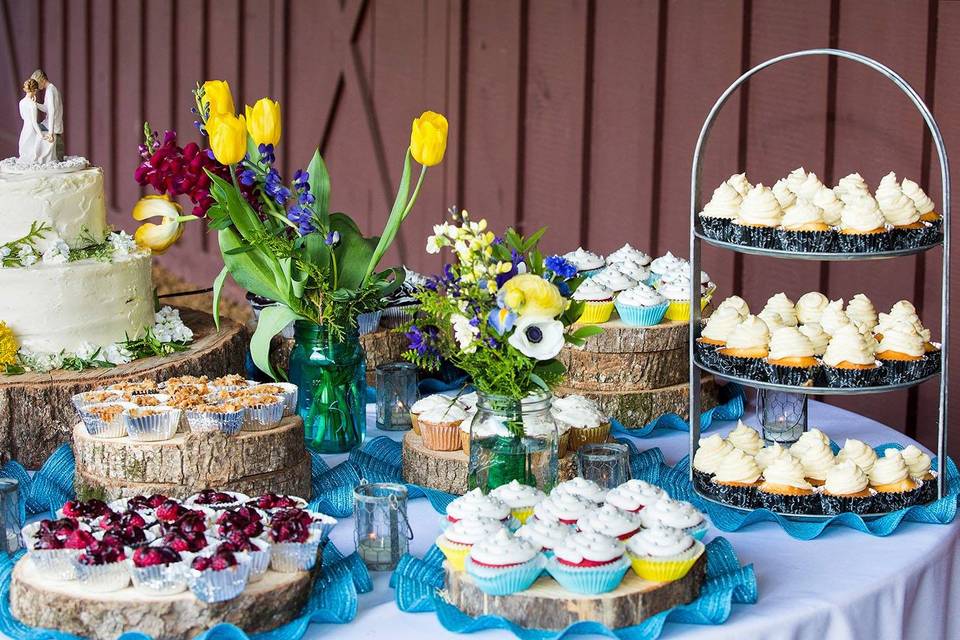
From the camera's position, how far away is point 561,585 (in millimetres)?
1957

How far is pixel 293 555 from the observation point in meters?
1.97

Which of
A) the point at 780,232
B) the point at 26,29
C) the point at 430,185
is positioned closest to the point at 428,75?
the point at 430,185

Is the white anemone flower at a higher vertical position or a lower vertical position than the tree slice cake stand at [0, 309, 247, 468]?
higher

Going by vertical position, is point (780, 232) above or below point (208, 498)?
above

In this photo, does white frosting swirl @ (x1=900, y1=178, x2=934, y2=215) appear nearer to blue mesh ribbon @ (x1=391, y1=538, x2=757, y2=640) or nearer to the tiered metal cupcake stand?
the tiered metal cupcake stand

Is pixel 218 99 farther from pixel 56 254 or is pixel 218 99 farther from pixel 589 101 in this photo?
pixel 589 101

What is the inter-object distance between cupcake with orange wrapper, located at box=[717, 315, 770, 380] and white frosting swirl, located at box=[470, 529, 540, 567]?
30.3 inches

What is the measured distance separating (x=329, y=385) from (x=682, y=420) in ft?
2.63

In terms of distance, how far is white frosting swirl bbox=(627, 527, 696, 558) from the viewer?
6.43ft

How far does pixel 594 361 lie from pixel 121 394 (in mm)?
1064

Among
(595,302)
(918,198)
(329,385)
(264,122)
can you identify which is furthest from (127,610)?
(918,198)

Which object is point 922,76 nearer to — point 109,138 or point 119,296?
point 119,296

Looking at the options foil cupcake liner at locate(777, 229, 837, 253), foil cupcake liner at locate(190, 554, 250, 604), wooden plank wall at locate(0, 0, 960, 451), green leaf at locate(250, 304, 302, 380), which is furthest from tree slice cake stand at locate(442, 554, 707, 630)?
wooden plank wall at locate(0, 0, 960, 451)

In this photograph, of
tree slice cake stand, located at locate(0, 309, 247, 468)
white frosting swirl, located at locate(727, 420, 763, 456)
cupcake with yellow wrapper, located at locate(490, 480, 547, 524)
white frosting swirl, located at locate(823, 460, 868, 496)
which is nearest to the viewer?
cupcake with yellow wrapper, located at locate(490, 480, 547, 524)
